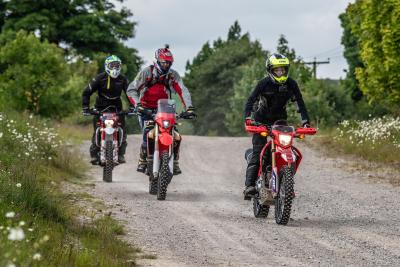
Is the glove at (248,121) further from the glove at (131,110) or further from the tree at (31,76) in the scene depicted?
the tree at (31,76)

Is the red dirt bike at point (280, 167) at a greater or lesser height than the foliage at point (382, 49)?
lesser

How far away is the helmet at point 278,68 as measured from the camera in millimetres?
10898

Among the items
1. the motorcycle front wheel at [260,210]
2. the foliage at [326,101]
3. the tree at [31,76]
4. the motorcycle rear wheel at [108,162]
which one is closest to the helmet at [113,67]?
the motorcycle rear wheel at [108,162]

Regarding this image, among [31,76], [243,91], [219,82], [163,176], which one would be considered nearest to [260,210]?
[163,176]

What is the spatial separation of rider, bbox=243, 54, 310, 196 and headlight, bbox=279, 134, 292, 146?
1.51 ft

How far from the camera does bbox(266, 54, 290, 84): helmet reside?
10.9m

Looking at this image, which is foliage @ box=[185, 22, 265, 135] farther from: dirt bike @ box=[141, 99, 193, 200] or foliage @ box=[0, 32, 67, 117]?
dirt bike @ box=[141, 99, 193, 200]

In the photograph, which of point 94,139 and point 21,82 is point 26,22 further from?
point 94,139

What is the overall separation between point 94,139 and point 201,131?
72661 mm

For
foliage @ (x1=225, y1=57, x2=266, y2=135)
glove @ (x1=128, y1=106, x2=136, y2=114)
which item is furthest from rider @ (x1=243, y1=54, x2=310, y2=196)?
foliage @ (x1=225, y1=57, x2=266, y2=135)

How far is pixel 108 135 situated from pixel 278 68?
5.93 meters

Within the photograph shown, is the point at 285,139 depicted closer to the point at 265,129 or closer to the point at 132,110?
the point at 265,129

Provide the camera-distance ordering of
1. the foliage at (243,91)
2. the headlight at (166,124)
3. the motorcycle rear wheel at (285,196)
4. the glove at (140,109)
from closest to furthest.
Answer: the motorcycle rear wheel at (285,196) → the headlight at (166,124) → the glove at (140,109) → the foliage at (243,91)

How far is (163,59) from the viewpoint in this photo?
44.9 feet
